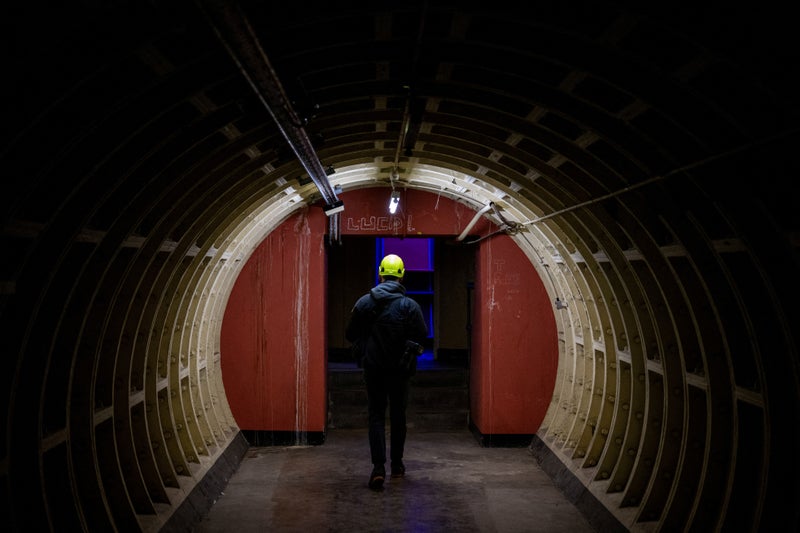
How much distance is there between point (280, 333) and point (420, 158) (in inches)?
126

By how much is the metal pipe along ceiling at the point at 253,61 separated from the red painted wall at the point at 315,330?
4.11 metres

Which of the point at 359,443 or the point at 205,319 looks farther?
the point at 359,443

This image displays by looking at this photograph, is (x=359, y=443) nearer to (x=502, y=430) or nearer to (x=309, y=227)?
(x=502, y=430)

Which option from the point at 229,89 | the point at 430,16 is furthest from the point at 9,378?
the point at 430,16

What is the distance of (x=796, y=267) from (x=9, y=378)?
4062 millimetres

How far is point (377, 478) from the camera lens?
23.1 feet

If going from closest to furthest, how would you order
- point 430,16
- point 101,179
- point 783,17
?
point 783,17, point 430,16, point 101,179

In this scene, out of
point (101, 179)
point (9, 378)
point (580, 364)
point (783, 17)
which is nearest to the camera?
point (783, 17)

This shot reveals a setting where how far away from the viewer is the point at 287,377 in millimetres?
9094

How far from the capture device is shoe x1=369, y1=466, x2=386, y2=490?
23.0 feet

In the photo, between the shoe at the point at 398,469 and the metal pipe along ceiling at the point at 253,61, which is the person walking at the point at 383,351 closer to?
the shoe at the point at 398,469

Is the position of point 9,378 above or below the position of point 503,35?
below

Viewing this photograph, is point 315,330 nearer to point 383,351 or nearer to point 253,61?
point 383,351

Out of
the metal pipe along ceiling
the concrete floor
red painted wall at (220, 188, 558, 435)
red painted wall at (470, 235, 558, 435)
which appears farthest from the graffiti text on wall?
the metal pipe along ceiling
